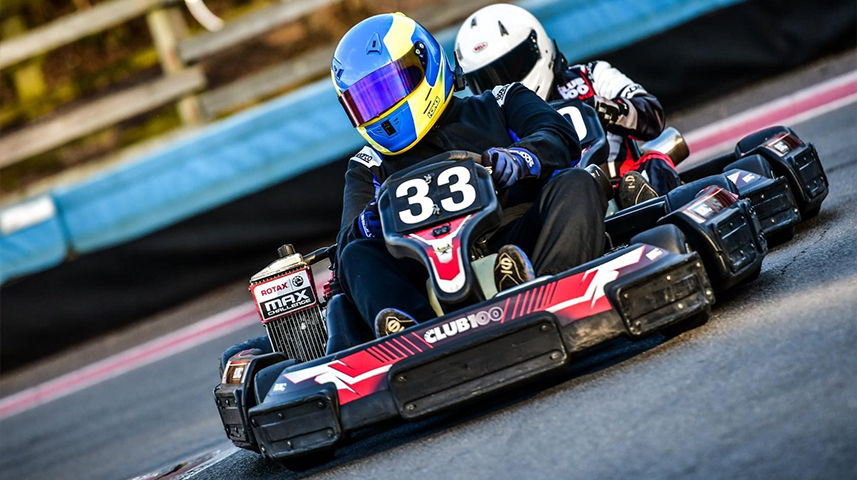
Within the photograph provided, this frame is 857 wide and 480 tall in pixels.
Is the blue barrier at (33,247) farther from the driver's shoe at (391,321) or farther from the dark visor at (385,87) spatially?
the driver's shoe at (391,321)

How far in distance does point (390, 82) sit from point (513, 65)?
5.69 ft

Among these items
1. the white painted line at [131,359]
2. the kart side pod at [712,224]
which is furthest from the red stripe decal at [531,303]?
the white painted line at [131,359]

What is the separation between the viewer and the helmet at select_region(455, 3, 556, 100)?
6148mm

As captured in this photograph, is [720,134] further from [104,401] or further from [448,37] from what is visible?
[104,401]

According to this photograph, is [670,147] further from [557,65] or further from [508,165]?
[508,165]

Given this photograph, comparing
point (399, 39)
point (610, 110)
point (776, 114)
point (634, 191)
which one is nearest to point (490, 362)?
point (399, 39)

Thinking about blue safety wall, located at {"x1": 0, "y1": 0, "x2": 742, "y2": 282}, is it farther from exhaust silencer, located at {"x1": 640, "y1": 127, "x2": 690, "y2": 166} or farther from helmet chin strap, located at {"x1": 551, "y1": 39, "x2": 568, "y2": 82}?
exhaust silencer, located at {"x1": 640, "y1": 127, "x2": 690, "y2": 166}

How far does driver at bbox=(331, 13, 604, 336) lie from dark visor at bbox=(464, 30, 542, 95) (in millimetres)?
1320

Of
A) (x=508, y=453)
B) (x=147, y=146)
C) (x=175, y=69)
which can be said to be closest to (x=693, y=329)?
(x=508, y=453)

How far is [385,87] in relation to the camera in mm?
4516

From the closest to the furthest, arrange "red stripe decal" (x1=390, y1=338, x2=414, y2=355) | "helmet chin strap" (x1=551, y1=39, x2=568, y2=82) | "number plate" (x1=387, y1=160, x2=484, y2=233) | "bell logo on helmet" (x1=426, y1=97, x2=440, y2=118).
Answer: "red stripe decal" (x1=390, y1=338, x2=414, y2=355), "number plate" (x1=387, y1=160, x2=484, y2=233), "bell logo on helmet" (x1=426, y1=97, x2=440, y2=118), "helmet chin strap" (x1=551, y1=39, x2=568, y2=82)

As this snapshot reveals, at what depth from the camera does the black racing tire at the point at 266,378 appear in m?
4.18

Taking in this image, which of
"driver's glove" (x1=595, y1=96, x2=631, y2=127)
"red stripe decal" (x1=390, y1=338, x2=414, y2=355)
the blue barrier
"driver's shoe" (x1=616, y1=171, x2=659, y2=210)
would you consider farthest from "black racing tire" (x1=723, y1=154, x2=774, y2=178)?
the blue barrier

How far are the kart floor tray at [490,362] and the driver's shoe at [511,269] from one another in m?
0.32
